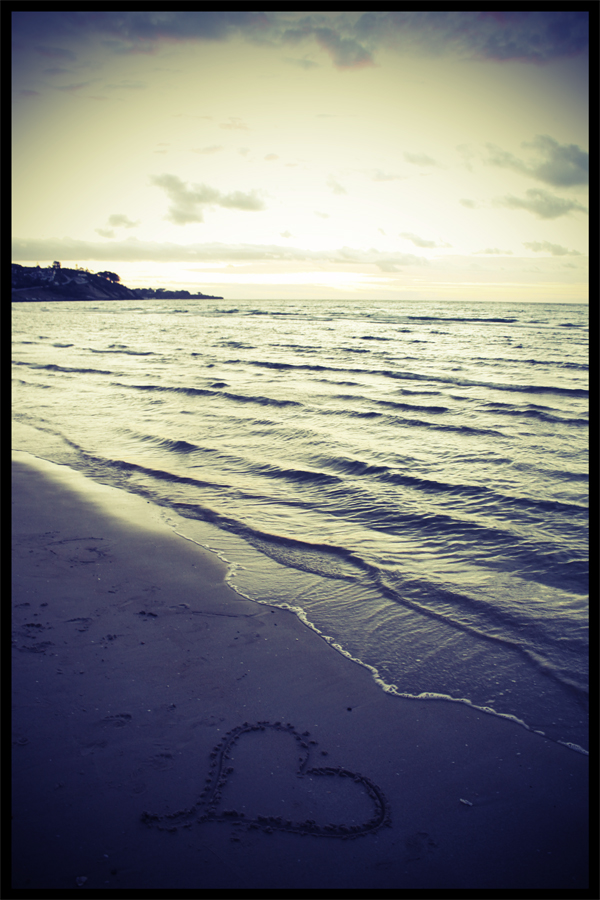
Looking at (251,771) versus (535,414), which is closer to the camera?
(251,771)

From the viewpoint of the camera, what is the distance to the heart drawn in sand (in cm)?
262

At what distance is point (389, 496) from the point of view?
7.94 m

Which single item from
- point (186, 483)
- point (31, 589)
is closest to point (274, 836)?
point (31, 589)

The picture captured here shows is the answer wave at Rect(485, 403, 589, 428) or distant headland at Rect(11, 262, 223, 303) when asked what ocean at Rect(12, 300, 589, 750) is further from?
distant headland at Rect(11, 262, 223, 303)

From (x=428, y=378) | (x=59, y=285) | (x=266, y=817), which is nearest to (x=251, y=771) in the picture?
(x=266, y=817)

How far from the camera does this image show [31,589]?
4.82 m

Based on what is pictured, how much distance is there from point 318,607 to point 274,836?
239 centimetres

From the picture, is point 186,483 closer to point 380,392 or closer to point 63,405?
point 63,405

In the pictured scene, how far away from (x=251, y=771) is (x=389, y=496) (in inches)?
214

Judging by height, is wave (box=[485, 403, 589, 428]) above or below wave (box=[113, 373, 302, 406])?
below

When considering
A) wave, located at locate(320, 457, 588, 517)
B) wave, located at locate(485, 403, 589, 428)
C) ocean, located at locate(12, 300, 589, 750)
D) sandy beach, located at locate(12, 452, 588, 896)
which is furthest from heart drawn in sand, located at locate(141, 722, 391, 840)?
wave, located at locate(485, 403, 589, 428)

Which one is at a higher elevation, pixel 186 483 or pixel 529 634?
pixel 186 483

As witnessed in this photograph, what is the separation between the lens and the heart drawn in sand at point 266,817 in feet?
8.61

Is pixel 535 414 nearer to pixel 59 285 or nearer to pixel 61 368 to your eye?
pixel 61 368
